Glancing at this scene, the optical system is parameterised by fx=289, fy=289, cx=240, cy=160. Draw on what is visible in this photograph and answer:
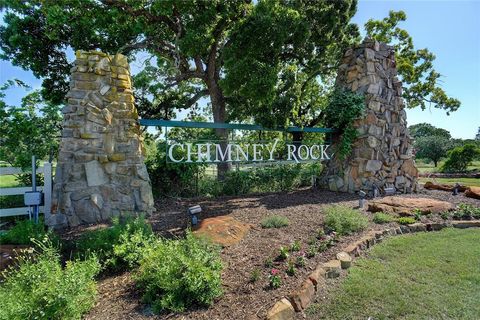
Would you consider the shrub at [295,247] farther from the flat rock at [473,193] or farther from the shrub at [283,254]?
the flat rock at [473,193]

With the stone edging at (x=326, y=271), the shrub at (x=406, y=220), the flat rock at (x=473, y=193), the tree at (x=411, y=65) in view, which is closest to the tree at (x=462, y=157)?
the tree at (x=411, y=65)

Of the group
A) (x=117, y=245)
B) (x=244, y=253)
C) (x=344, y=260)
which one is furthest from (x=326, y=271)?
(x=117, y=245)

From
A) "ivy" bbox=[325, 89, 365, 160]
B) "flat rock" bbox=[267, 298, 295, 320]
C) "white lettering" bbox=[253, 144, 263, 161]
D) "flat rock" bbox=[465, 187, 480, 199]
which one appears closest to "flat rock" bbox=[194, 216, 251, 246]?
"flat rock" bbox=[267, 298, 295, 320]

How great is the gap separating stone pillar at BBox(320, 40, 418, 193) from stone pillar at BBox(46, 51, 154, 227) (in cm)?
484

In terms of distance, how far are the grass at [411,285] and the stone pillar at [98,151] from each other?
3406 mm

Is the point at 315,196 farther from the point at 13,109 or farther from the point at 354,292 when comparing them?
the point at 13,109

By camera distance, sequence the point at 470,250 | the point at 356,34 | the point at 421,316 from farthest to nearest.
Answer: the point at 356,34 → the point at 470,250 → the point at 421,316

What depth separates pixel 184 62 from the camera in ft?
31.3

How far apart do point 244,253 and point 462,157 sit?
695 inches

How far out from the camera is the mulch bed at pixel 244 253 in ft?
7.87

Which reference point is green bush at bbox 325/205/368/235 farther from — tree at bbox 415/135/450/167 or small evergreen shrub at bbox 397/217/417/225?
tree at bbox 415/135/450/167

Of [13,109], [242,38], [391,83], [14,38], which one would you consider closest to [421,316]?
[242,38]

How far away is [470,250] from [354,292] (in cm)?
217

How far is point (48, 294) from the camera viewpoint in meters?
2.05
